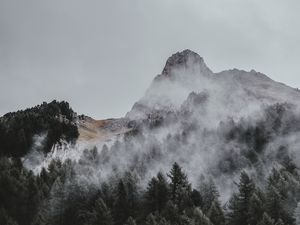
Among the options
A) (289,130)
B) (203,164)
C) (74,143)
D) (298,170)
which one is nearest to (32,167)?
→ (74,143)

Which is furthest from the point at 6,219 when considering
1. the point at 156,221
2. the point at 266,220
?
the point at 266,220

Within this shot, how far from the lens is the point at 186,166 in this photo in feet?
420

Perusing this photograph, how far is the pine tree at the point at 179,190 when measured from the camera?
9038 centimetres

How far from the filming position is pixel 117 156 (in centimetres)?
13262

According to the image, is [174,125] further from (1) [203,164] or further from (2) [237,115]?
(1) [203,164]

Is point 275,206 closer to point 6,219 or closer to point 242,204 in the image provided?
point 242,204

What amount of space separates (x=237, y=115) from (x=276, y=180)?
280 ft

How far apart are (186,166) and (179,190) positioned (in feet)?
115

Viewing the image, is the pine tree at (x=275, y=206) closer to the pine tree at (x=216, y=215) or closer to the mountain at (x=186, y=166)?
the mountain at (x=186, y=166)

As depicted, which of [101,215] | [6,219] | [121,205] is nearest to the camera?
[6,219]

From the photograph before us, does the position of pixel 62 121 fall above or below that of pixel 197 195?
above

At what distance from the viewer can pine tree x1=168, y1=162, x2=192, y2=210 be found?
90375mm

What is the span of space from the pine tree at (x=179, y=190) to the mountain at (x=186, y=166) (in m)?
0.21

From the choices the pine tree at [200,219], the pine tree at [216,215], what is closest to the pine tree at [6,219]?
the pine tree at [200,219]
